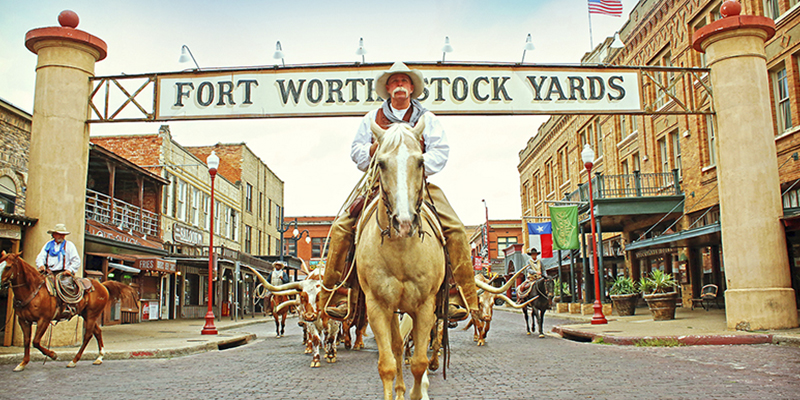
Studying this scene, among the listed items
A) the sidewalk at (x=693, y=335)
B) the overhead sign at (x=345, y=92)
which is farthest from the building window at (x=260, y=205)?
the sidewalk at (x=693, y=335)

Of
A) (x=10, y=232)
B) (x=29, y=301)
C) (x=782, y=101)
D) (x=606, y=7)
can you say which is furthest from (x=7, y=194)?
(x=782, y=101)

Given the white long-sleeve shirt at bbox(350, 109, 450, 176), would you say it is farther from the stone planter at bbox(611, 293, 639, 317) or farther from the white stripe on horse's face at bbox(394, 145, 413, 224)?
the stone planter at bbox(611, 293, 639, 317)

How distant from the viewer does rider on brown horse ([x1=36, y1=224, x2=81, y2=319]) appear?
36.8 feet

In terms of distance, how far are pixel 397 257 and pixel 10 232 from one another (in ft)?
37.2

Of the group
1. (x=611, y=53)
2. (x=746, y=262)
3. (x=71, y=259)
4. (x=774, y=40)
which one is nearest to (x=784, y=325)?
(x=746, y=262)

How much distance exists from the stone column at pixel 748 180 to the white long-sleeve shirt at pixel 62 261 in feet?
44.3

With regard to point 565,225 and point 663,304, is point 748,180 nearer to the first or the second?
point 663,304

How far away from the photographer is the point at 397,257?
483 cm

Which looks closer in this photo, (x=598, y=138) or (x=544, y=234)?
(x=544, y=234)

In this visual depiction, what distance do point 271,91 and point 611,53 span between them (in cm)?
2285

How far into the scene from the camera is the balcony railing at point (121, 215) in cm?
2306

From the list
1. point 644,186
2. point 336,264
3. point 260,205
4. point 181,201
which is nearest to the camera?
point 336,264

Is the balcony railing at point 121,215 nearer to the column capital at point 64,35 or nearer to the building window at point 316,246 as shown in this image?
the column capital at point 64,35

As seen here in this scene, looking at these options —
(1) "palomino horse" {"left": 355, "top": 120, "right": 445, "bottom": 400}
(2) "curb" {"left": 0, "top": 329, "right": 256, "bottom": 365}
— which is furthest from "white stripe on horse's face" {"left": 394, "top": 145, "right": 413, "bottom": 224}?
(2) "curb" {"left": 0, "top": 329, "right": 256, "bottom": 365}
